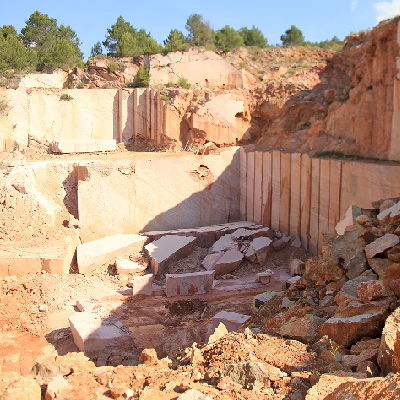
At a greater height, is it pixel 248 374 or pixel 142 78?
pixel 142 78

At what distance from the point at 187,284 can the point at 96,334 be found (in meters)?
2.85

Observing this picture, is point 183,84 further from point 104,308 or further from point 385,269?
point 385,269

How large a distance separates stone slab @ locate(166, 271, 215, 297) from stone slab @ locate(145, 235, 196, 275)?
47.7 inches

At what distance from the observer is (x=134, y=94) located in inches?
752

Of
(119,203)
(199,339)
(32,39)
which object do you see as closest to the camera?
(199,339)

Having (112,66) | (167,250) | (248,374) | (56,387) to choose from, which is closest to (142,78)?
Answer: (112,66)

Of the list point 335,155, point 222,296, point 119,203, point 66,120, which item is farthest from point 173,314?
point 66,120

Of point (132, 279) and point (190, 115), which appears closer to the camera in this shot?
point (132, 279)

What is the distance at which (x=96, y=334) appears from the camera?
7684 mm

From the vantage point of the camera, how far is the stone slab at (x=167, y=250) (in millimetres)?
11305

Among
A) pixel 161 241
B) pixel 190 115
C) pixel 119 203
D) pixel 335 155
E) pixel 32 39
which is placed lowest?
pixel 161 241

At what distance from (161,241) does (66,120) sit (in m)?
8.83

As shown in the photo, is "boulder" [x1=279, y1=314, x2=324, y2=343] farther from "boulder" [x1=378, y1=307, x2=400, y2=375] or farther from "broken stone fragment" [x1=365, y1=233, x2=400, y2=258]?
"broken stone fragment" [x1=365, y1=233, x2=400, y2=258]

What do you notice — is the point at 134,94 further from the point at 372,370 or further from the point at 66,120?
the point at 372,370
